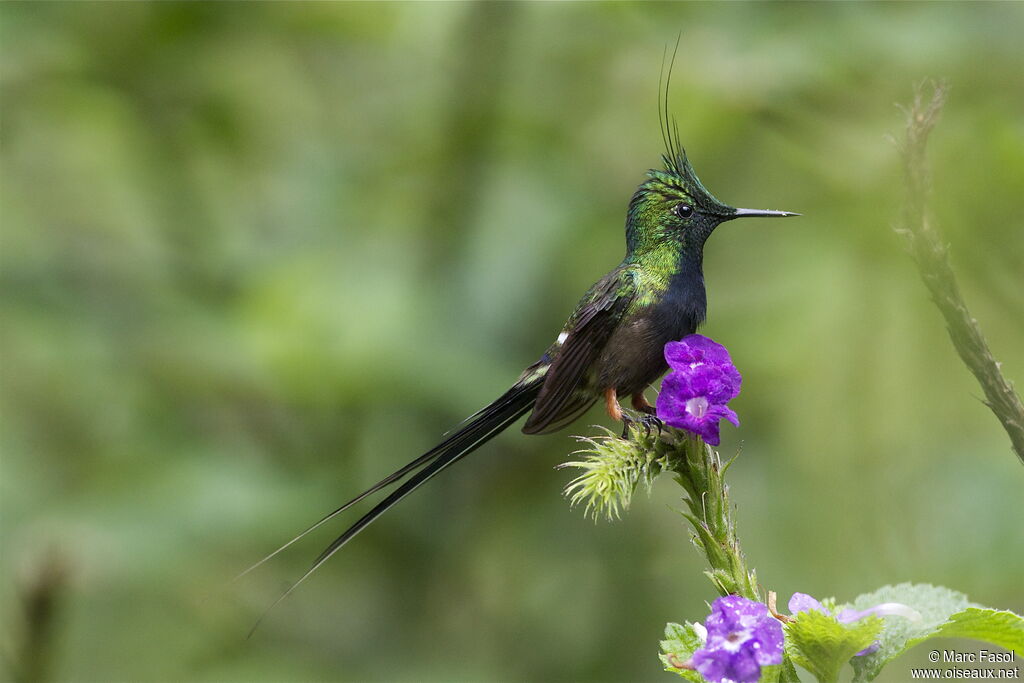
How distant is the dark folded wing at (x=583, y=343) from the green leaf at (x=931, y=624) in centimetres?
79

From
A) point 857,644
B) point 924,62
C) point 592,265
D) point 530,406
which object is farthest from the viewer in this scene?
point 592,265

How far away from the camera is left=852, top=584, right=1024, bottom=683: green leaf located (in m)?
1.36

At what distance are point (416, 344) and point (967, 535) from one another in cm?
195

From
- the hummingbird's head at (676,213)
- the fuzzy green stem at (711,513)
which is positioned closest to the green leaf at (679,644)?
the fuzzy green stem at (711,513)

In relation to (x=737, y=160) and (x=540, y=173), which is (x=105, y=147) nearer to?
(x=540, y=173)

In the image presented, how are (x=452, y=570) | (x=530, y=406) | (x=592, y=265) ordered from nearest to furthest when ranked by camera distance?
(x=530, y=406) < (x=452, y=570) < (x=592, y=265)

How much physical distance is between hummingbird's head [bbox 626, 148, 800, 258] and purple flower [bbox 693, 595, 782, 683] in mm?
1160

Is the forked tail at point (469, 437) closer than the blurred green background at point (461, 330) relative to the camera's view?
Yes

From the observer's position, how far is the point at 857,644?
1.38 m

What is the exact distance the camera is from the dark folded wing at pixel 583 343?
2.21m

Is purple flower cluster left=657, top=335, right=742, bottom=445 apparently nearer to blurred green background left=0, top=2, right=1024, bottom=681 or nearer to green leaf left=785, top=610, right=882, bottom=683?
green leaf left=785, top=610, right=882, bottom=683

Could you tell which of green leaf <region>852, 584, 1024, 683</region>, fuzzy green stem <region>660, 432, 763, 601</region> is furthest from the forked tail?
green leaf <region>852, 584, 1024, 683</region>

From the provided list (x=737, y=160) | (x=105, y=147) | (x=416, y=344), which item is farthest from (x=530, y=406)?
(x=105, y=147)

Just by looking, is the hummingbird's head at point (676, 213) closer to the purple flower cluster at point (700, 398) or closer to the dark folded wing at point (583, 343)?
the dark folded wing at point (583, 343)
